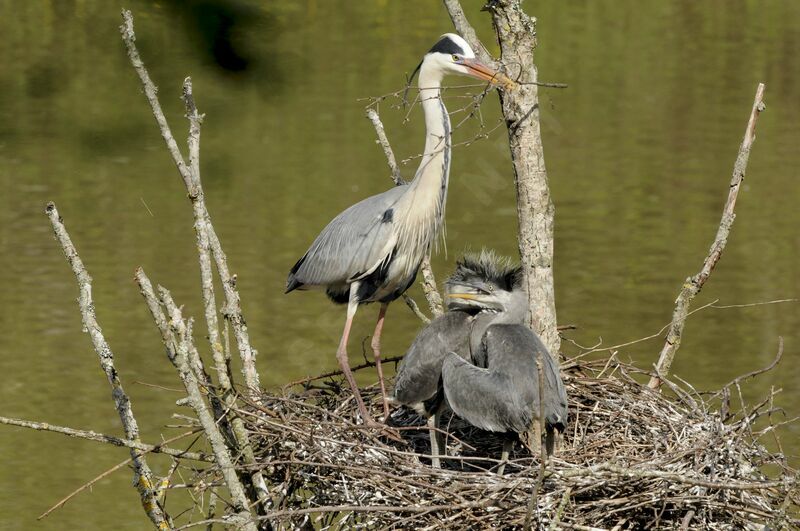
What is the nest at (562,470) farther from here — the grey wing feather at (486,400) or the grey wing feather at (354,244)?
the grey wing feather at (354,244)

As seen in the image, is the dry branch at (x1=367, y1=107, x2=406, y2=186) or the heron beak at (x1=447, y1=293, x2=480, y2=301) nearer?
the heron beak at (x1=447, y1=293, x2=480, y2=301)

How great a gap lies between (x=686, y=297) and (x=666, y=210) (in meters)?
4.59

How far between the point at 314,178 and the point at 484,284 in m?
5.02

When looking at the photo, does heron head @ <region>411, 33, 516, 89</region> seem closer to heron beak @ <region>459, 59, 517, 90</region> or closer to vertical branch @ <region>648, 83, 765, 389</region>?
heron beak @ <region>459, 59, 517, 90</region>

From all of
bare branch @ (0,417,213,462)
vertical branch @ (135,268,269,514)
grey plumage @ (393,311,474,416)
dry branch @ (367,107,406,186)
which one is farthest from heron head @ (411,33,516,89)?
bare branch @ (0,417,213,462)

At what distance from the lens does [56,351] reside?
275 inches

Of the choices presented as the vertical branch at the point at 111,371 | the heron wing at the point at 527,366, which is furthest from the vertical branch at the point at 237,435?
the heron wing at the point at 527,366

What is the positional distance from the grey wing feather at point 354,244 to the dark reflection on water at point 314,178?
2.22m

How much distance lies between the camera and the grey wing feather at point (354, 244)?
4.09 metres

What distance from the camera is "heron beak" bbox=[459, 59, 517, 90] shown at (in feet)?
11.5

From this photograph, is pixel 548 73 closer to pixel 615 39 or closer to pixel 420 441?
pixel 615 39

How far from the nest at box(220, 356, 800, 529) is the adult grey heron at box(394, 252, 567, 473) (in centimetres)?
11

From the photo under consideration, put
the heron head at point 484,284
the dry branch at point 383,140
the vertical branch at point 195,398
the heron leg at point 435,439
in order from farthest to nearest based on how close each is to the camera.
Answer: the dry branch at point 383,140
the heron head at point 484,284
the heron leg at point 435,439
the vertical branch at point 195,398

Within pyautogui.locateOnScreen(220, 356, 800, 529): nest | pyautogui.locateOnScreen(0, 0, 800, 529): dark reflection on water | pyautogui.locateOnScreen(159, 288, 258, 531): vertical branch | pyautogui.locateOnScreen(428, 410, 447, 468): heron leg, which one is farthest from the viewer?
pyautogui.locateOnScreen(0, 0, 800, 529): dark reflection on water
